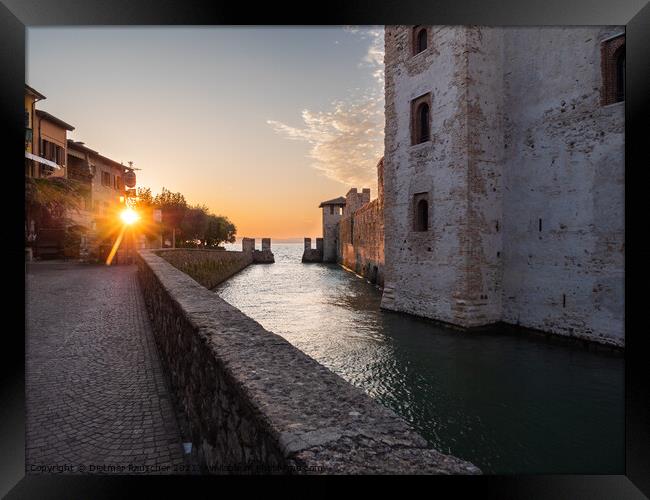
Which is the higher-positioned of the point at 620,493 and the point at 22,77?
the point at 22,77

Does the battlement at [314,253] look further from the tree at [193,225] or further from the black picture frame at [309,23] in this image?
the black picture frame at [309,23]

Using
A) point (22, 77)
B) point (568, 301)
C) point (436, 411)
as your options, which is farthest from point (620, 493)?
point (568, 301)

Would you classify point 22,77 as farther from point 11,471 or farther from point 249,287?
point 249,287

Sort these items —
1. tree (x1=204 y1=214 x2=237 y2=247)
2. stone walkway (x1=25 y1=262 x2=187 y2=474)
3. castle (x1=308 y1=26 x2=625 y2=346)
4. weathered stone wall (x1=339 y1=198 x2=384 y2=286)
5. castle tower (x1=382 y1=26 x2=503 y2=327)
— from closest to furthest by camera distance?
stone walkway (x1=25 y1=262 x2=187 y2=474)
castle (x1=308 y1=26 x2=625 y2=346)
castle tower (x1=382 y1=26 x2=503 y2=327)
weathered stone wall (x1=339 y1=198 x2=384 y2=286)
tree (x1=204 y1=214 x2=237 y2=247)

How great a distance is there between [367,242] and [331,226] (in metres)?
19.1

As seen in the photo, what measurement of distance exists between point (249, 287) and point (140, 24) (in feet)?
64.0

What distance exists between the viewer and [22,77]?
1905 millimetres

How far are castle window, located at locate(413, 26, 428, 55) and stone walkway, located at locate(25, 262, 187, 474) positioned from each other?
11900mm

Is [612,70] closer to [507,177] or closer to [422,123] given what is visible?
[507,177]

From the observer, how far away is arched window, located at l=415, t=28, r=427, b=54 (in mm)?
11812

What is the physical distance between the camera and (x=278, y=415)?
59.9 inches

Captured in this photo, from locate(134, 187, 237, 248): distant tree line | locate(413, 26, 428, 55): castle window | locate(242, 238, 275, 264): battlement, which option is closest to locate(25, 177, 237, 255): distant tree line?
locate(134, 187, 237, 248): distant tree line

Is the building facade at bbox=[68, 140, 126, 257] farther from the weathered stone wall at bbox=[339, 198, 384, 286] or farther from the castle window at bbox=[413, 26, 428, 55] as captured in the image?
the castle window at bbox=[413, 26, 428, 55]

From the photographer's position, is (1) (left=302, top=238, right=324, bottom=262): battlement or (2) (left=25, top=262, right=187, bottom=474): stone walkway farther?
(1) (left=302, top=238, right=324, bottom=262): battlement
